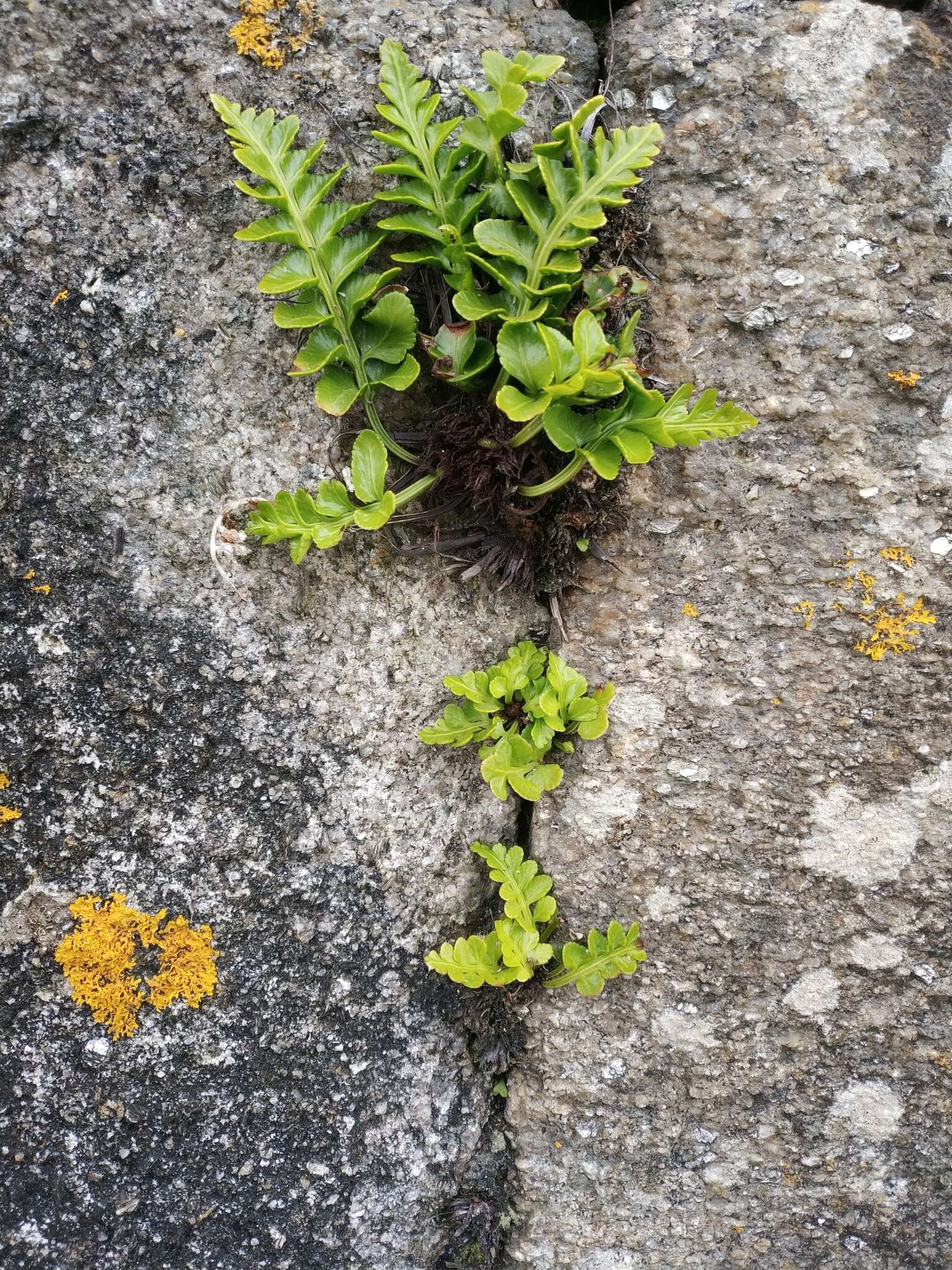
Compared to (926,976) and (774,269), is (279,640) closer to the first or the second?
(774,269)

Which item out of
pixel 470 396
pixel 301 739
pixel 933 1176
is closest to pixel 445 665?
pixel 301 739

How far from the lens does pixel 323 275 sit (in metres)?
1.62

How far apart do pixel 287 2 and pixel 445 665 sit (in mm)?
1428

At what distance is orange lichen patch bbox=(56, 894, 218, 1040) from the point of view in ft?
5.75

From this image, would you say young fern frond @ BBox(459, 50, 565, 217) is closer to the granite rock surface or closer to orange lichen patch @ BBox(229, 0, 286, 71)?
the granite rock surface

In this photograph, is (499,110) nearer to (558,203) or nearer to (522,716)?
(558,203)

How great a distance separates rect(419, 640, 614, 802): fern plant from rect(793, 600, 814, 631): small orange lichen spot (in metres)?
0.44

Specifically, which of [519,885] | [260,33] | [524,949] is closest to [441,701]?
[519,885]

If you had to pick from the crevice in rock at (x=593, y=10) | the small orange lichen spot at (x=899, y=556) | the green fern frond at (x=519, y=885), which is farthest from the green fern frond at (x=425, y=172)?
the green fern frond at (x=519, y=885)

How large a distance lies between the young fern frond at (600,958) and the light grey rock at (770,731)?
0.10 m

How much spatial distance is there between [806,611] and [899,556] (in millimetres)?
219

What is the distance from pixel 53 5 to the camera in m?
1.61

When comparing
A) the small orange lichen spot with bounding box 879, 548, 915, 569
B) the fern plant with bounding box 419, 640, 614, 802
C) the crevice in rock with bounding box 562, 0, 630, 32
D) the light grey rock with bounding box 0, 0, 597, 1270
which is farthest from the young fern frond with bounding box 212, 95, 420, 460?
the small orange lichen spot with bounding box 879, 548, 915, 569

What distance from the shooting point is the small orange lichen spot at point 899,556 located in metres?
1.76
